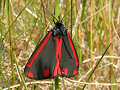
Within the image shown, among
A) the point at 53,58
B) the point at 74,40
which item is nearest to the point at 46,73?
the point at 53,58

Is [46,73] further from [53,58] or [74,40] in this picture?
[74,40]

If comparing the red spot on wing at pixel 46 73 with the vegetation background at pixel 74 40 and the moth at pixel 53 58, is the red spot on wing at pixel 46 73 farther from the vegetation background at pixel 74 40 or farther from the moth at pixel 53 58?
the vegetation background at pixel 74 40

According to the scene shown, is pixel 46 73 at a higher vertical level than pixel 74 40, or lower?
lower

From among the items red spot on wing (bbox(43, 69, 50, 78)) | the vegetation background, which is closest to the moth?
red spot on wing (bbox(43, 69, 50, 78))

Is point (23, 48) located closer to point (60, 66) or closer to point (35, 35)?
point (35, 35)

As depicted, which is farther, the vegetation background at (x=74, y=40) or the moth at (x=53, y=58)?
the vegetation background at (x=74, y=40)

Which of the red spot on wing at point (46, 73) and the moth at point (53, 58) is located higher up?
the moth at point (53, 58)

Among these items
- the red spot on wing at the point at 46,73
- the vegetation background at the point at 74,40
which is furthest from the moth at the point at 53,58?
the vegetation background at the point at 74,40
